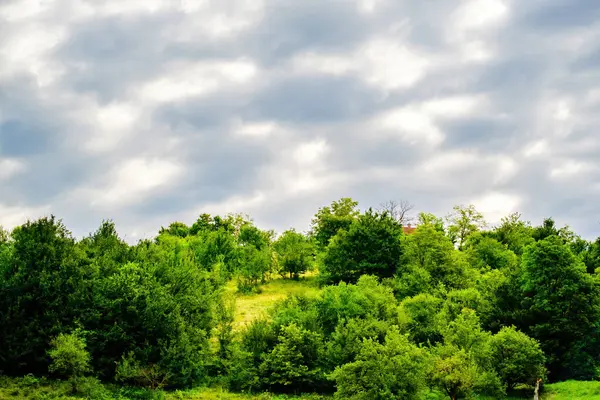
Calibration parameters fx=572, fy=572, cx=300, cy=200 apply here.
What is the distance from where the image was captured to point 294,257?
313 ft

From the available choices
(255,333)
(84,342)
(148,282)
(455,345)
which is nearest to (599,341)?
(455,345)

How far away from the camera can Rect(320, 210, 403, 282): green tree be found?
8381 cm

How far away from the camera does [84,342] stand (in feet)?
179

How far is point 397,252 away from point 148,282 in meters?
39.2

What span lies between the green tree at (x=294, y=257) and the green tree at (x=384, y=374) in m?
48.7

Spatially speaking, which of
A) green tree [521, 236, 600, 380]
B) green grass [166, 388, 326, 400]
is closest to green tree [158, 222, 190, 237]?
green grass [166, 388, 326, 400]

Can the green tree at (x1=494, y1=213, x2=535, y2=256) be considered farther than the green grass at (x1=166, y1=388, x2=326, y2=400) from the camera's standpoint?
Yes

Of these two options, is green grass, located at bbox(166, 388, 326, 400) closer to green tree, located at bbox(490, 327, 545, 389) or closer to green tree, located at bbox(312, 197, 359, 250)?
green tree, located at bbox(490, 327, 545, 389)

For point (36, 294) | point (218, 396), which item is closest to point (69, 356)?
point (36, 294)

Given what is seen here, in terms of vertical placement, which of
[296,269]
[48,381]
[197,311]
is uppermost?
[296,269]

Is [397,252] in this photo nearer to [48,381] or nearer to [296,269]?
[296,269]

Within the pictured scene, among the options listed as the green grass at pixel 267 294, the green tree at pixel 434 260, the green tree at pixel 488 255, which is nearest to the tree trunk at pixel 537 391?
the green tree at pixel 434 260

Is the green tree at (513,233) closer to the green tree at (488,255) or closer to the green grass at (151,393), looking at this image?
the green tree at (488,255)

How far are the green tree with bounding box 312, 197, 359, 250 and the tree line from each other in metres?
38.7
